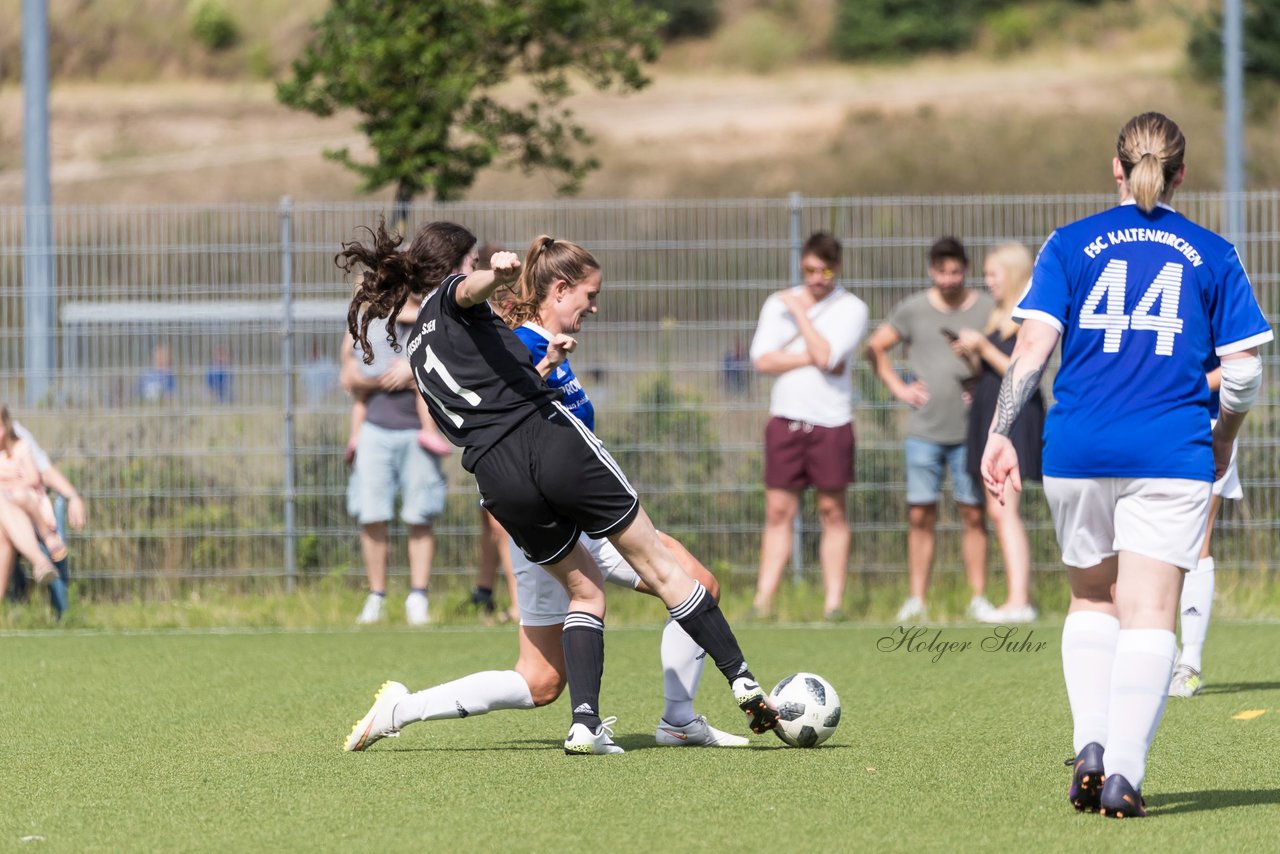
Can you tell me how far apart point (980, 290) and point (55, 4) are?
202ft

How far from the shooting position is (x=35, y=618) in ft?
34.4

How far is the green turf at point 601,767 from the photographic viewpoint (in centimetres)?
465

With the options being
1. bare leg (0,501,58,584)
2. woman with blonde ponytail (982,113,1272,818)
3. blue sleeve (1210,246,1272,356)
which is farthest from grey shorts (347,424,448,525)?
blue sleeve (1210,246,1272,356)

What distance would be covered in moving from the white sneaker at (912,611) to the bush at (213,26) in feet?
179

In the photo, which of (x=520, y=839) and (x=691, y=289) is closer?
(x=520, y=839)

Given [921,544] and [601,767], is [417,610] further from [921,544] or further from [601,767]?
[601,767]

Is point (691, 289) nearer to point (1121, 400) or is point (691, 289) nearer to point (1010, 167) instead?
point (1121, 400)

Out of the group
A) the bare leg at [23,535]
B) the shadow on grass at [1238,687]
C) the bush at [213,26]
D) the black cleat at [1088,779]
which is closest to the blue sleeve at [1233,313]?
the black cleat at [1088,779]

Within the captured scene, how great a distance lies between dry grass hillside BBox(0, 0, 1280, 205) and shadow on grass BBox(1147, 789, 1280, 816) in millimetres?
33571

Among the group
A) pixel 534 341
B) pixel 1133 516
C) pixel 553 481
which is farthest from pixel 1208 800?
pixel 534 341

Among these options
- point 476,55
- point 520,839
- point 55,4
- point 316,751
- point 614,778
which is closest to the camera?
point 520,839

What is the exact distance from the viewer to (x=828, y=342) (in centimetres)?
999

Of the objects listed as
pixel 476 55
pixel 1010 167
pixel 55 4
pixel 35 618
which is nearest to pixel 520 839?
pixel 35 618

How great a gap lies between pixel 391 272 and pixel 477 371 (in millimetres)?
507
